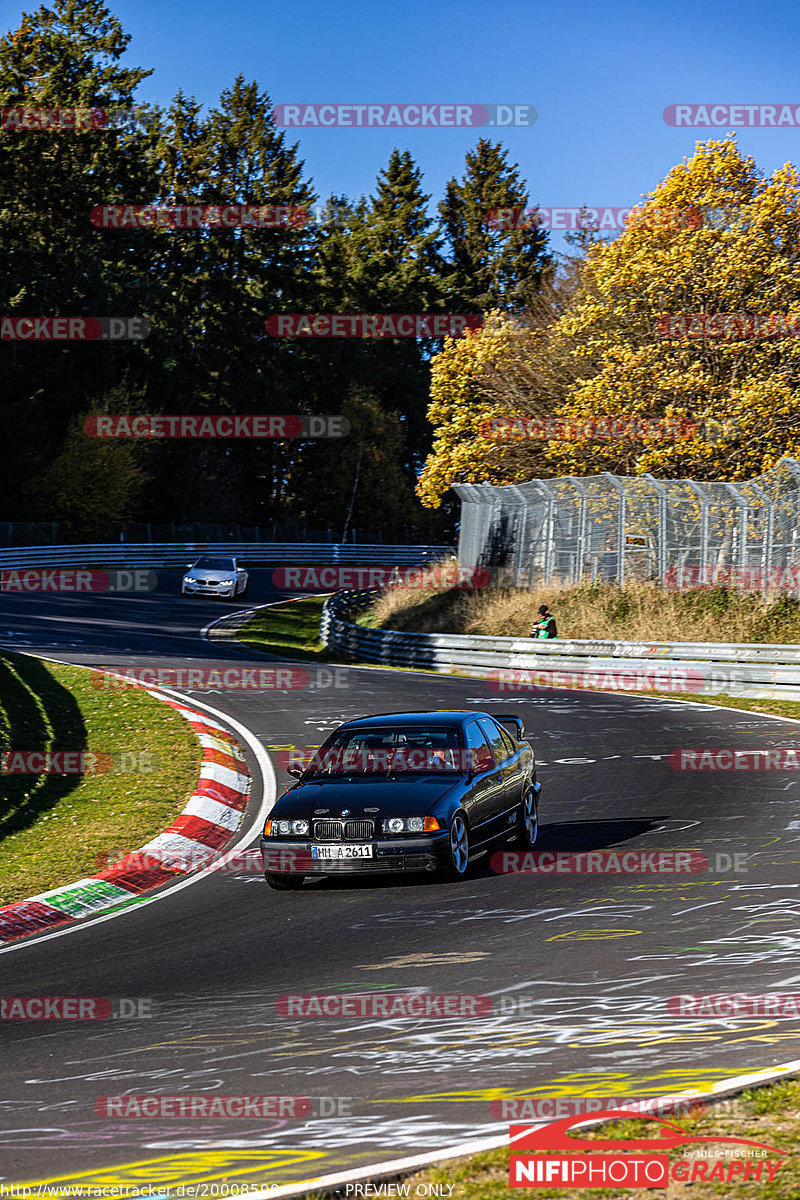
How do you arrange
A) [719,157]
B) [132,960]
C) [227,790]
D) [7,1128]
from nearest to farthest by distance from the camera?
[7,1128], [132,960], [227,790], [719,157]

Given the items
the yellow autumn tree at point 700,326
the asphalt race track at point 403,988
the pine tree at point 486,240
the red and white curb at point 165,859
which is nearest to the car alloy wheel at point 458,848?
the asphalt race track at point 403,988

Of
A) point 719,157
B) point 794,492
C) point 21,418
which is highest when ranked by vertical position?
point 719,157

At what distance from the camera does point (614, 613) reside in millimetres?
32406

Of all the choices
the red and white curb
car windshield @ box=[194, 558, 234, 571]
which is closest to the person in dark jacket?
the red and white curb

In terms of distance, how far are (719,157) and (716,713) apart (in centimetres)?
2182

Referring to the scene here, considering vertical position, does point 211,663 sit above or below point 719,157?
below

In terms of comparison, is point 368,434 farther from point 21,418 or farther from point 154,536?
point 21,418

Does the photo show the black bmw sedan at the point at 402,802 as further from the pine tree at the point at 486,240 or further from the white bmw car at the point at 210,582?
the pine tree at the point at 486,240

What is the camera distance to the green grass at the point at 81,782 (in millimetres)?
11789

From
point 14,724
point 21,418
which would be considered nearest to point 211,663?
point 14,724

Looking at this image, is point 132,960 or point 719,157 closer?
point 132,960

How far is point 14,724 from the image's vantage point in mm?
18156

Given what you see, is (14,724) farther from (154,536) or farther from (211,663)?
(154,536)

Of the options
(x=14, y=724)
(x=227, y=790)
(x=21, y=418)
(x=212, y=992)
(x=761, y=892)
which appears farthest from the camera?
(x=21, y=418)
